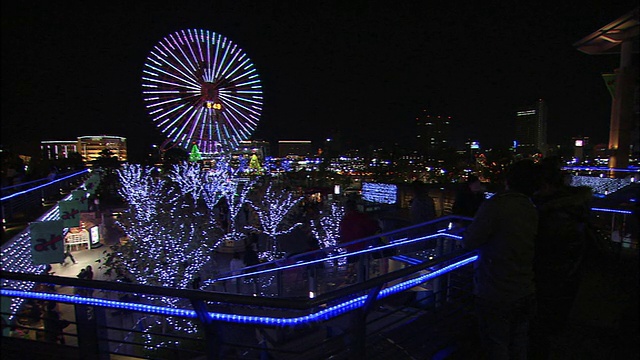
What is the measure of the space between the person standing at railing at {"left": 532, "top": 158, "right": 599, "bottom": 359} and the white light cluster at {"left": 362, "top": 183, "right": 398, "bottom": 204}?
1728cm

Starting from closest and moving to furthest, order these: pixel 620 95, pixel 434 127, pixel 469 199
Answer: pixel 469 199 < pixel 620 95 < pixel 434 127

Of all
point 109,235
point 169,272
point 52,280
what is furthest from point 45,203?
point 52,280

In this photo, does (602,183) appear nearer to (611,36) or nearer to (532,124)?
(611,36)

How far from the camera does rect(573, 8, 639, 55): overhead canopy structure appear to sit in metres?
14.4

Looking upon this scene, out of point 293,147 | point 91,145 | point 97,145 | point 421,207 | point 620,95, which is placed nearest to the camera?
point 421,207

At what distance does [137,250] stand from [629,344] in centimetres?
935

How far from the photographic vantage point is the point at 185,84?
906 inches

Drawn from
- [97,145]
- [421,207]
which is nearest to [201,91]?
[421,207]

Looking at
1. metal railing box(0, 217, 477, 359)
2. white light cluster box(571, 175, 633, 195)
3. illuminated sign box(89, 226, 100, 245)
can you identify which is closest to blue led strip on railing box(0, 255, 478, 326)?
metal railing box(0, 217, 477, 359)

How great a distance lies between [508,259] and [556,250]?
1.92 ft

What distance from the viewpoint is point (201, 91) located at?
2347 centimetres

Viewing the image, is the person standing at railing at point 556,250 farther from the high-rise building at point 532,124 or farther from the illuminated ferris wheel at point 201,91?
the high-rise building at point 532,124

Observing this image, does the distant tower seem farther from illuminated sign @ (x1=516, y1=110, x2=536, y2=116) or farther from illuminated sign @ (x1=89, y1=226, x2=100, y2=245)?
illuminated sign @ (x1=89, y1=226, x2=100, y2=245)

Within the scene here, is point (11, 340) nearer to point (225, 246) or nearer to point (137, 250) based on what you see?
point (137, 250)
